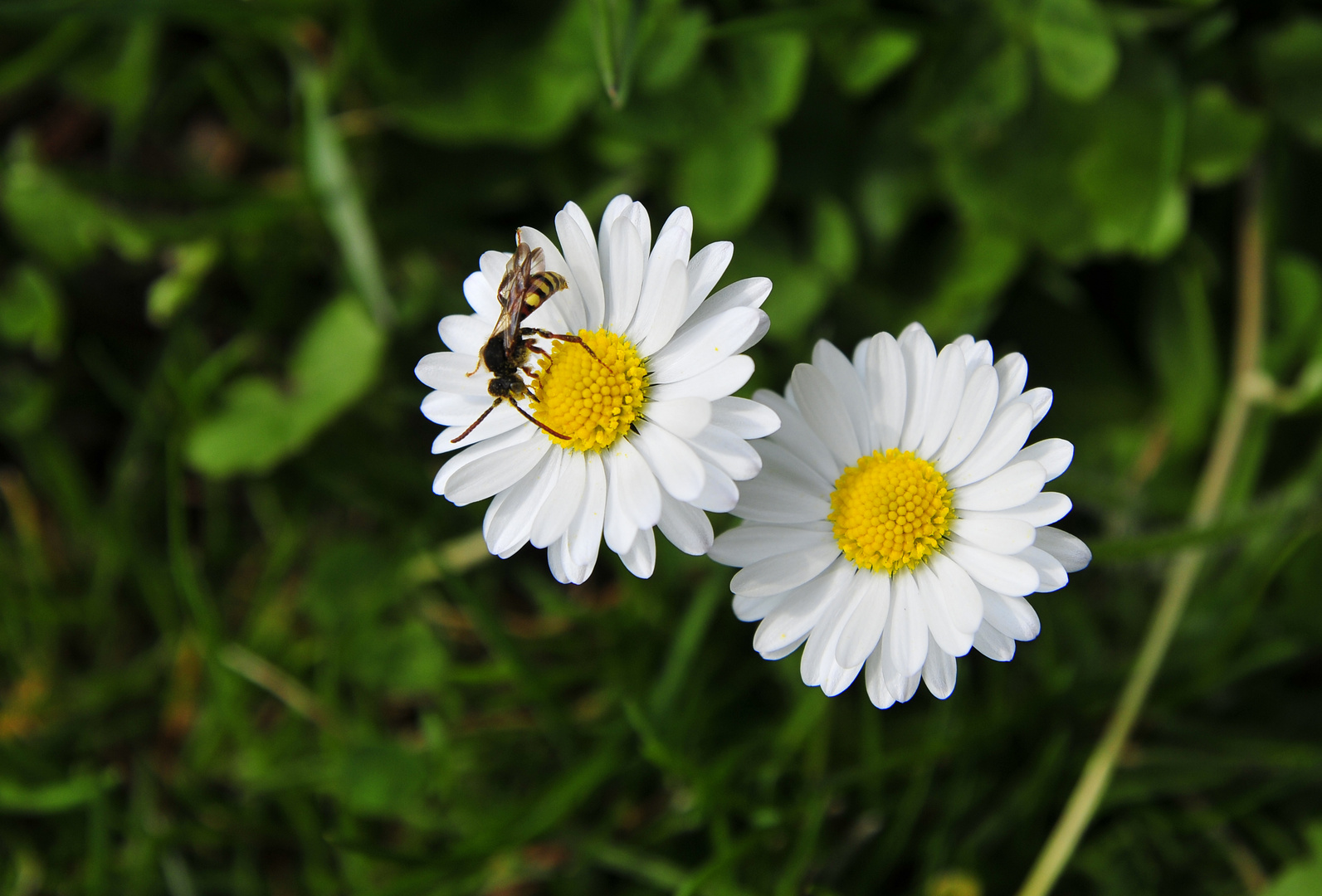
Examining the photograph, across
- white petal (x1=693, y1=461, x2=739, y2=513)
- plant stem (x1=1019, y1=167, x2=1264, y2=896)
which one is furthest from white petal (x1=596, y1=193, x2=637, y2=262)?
plant stem (x1=1019, y1=167, x2=1264, y2=896)

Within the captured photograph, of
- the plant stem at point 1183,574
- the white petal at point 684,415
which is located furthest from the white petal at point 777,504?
the plant stem at point 1183,574

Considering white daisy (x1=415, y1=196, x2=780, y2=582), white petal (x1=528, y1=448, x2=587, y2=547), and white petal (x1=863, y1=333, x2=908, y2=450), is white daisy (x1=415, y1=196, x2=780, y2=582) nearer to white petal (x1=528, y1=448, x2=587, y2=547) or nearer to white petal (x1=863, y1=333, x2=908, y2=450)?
white petal (x1=528, y1=448, x2=587, y2=547)

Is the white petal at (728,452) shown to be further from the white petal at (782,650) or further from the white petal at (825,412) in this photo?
the white petal at (782,650)

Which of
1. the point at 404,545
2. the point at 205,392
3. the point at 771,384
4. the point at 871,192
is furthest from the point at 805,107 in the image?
the point at 205,392

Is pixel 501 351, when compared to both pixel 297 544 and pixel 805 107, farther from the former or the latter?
pixel 297 544

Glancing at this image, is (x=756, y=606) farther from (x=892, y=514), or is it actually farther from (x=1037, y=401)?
(x=1037, y=401)

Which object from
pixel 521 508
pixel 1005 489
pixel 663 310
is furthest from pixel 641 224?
pixel 1005 489
